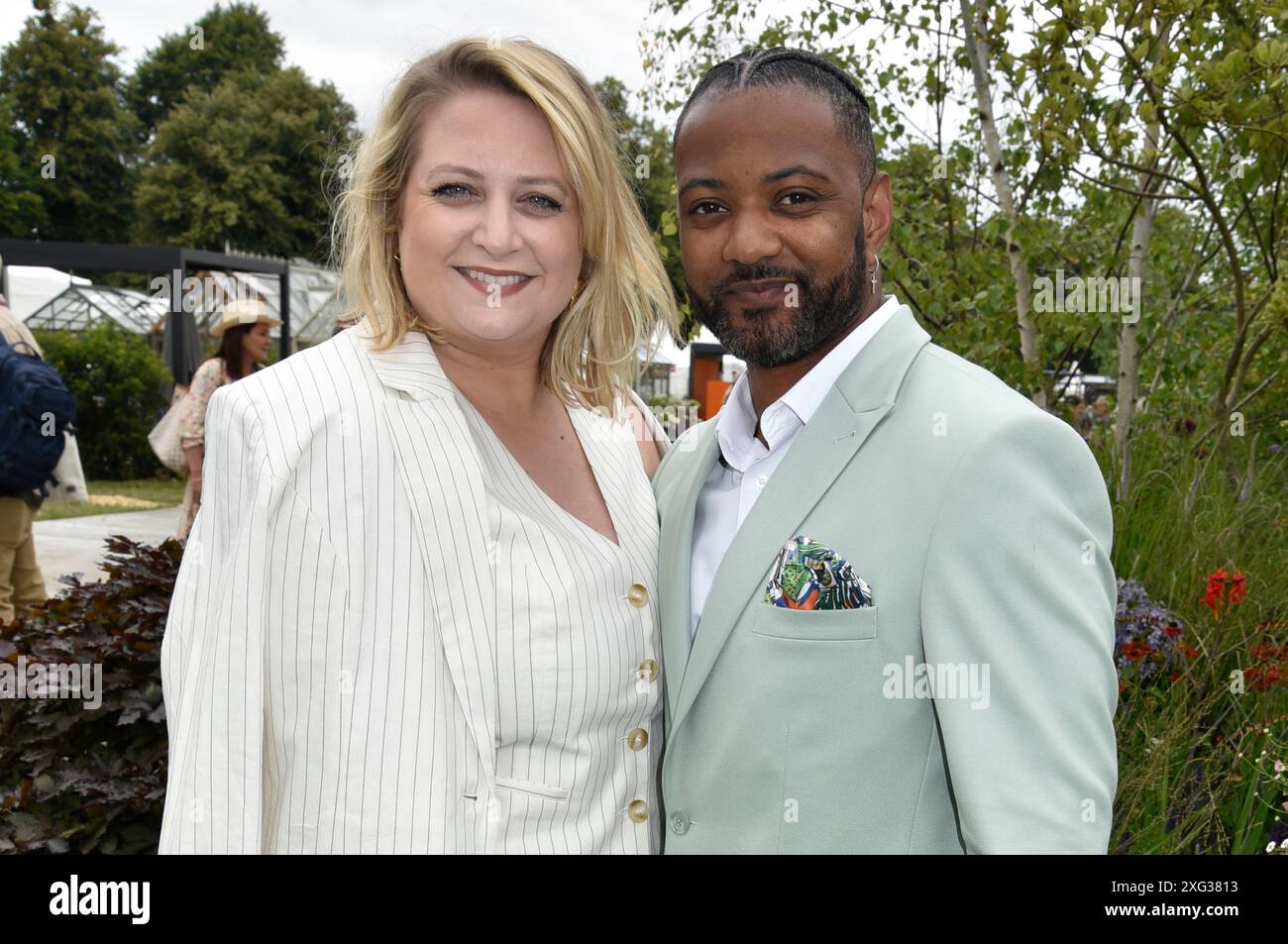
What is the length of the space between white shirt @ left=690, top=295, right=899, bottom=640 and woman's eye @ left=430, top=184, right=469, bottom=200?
0.71 m

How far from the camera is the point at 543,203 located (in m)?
2.30

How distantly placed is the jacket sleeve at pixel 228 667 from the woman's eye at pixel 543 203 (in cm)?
75

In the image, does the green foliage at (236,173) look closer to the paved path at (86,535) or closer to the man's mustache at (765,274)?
the paved path at (86,535)

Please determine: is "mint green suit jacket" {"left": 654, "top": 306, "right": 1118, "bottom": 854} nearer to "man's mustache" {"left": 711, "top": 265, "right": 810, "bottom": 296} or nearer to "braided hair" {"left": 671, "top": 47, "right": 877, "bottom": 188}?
"man's mustache" {"left": 711, "top": 265, "right": 810, "bottom": 296}

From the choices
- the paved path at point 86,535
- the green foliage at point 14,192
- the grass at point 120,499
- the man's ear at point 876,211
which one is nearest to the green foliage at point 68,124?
the green foliage at point 14,192

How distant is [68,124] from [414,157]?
45.2 metres

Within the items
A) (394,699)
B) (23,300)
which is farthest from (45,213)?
(394,699)

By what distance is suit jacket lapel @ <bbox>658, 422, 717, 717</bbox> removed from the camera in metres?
2.16

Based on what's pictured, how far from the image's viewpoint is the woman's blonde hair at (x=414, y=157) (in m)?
2.26

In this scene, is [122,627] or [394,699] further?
[122,627]

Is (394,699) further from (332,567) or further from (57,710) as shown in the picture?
(57,710)

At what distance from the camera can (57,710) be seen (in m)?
3.62

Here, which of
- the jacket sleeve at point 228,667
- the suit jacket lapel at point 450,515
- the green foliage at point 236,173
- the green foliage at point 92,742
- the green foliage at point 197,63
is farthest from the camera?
the green foliage at point 197,63
